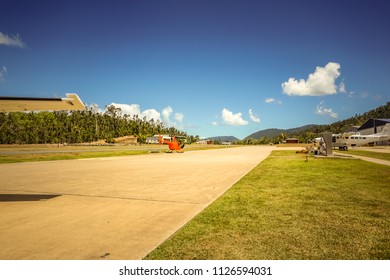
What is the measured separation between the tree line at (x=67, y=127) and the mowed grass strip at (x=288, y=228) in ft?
367

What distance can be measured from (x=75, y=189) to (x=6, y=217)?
3.42 m

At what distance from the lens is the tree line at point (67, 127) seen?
100 m

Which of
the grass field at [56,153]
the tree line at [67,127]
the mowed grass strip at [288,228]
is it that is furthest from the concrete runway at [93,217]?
the tree line at [67,127]

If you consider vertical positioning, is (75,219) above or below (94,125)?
below

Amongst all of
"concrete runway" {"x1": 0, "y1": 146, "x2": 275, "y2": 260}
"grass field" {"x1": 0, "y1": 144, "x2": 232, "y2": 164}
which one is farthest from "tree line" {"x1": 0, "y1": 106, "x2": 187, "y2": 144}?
"concrete runway" {"x1": 0, "y1": 146, "x2": 275, "y2": 260}

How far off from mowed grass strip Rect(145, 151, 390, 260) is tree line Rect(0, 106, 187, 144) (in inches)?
4410

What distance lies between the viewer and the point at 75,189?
9148mm

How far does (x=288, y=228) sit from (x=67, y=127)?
404 feet

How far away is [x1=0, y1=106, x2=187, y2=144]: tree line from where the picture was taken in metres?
100

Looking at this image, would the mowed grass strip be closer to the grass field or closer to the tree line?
the grass field

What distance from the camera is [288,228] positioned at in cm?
462

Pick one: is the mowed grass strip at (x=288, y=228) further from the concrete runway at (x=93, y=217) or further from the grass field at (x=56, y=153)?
the grass field at (x=56, y=153)

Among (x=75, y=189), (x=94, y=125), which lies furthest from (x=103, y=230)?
(x=94, y=125)
